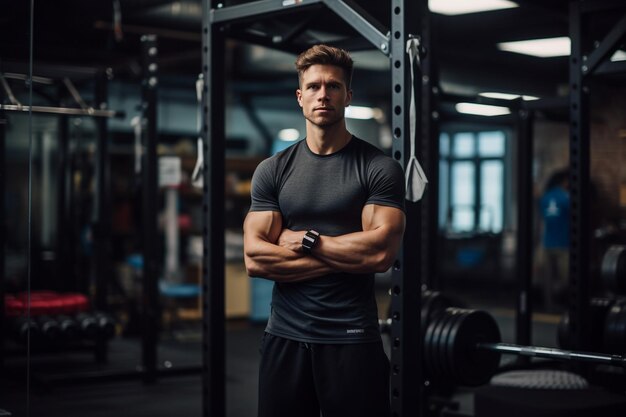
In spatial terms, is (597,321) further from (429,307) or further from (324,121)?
(324,121)

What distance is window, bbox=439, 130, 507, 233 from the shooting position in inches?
A: 500

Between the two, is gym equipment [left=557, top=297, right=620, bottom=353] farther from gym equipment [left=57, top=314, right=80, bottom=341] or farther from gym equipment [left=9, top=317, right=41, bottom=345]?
gym equipment [left=57, top=314, right=80, bottom=341]

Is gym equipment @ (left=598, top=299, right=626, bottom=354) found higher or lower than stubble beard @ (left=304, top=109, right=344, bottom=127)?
lower

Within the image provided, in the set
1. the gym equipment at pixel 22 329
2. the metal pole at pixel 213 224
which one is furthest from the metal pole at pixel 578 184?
the gym equipment at pixel 22 329

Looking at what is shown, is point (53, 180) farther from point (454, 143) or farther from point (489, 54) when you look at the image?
point (454, 143)

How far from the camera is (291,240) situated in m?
2.32

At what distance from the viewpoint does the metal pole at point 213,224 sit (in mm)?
3178

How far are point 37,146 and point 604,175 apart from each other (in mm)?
6958

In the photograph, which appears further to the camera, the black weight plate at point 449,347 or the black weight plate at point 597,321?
the black weight plate at point 597,321

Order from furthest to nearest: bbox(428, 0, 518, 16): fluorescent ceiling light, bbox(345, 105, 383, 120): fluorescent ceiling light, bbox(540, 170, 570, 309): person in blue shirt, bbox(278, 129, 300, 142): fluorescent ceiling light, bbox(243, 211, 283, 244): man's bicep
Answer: bbox(278, 129, 300, 142): fluorescent ceiling light
bbox(345, 105, 383, 120): fluorescent ceiling light
bbox(540, 170, 570, 309): person in blue shirt
bbox(428, 0, 518, 16): fluorescent ceiling light
bbox(243, 211, 283, 244): man's bicep

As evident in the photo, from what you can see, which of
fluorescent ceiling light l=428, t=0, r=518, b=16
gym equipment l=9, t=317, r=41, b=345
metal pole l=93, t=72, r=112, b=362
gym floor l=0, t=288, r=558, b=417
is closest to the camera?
gym equipment l=9, t=317, r=41, b=345

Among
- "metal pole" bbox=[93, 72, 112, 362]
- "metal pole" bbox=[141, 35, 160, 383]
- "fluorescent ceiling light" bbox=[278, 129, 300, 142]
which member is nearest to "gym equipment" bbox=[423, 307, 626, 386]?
"metal pole" bbox=[141, 35, 160, 383]

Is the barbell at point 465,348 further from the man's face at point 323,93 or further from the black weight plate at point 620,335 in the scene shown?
the man's face at point 323,93

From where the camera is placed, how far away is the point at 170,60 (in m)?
8.35
